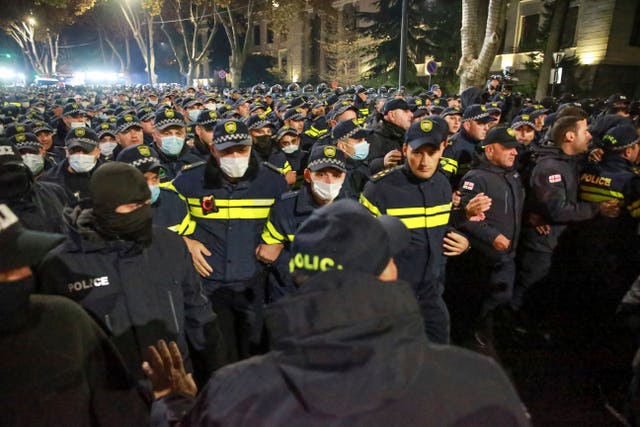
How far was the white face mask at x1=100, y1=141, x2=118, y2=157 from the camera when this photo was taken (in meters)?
7.41

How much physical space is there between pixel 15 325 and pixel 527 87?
26187mm

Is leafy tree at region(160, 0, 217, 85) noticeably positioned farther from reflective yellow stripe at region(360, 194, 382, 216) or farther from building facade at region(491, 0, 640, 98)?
reflective yellow stripe at region(360, 194, 382, 216)

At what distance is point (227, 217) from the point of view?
3.90 meters

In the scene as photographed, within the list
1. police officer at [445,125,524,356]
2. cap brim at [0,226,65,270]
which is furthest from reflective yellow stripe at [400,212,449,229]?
cap brim at [0,226,65,270]

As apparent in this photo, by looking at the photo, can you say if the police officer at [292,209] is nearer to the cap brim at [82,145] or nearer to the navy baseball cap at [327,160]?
the navy baseball cap at [327,160]

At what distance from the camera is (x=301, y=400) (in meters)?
1.20

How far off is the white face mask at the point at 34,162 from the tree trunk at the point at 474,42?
1294 cm

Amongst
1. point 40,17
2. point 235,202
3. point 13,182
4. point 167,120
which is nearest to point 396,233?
point 235,202

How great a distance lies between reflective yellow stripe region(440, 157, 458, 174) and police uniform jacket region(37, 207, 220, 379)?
3958mm

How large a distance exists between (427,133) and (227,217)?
1.79 metres

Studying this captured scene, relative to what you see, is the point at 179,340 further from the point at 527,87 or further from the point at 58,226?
the point at 527,87

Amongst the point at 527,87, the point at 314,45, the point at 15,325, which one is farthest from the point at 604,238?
the point at 314,45

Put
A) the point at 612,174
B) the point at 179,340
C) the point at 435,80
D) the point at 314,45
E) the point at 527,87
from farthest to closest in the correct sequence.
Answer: the point at 314,45 < the point at 435,80 < the point at 527,87 < the point at 612,174 < the point at 179,340

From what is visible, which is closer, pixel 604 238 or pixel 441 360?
pixel 441 360
